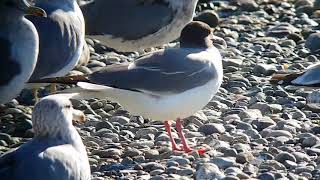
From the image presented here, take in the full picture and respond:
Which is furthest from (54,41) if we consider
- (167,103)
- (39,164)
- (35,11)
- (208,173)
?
(39,164)

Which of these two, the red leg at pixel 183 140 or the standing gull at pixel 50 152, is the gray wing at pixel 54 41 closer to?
the red leg at pixel 183 140

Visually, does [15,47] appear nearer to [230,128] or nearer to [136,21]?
[230,128]

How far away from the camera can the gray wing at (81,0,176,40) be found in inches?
411

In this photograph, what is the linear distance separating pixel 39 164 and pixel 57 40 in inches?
114

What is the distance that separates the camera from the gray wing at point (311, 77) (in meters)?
9.52

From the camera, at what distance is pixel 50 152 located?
6484mm

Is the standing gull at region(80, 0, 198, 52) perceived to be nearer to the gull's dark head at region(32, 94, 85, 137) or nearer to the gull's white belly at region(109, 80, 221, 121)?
the gull's white belly at region(109, 80, 221, 121)

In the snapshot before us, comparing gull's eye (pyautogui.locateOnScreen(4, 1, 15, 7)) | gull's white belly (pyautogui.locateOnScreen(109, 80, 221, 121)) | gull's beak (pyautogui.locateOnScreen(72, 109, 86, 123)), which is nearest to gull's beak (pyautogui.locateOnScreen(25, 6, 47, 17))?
gull's eye (pyautogui.locateOnScreen(4, 1, 15, 7))

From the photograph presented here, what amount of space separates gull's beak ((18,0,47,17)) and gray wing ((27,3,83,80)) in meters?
0.35

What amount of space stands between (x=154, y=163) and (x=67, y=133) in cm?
108

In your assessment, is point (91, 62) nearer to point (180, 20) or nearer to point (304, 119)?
point (180, 20)

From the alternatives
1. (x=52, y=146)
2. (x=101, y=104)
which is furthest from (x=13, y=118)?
(x=52, y=146)

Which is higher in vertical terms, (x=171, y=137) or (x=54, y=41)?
(x=54, y=41)

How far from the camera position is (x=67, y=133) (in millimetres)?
6754
